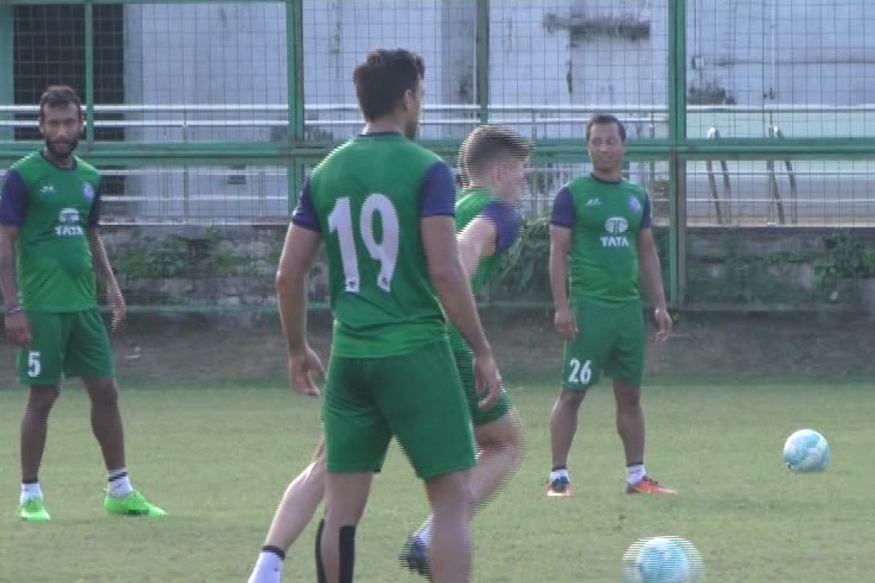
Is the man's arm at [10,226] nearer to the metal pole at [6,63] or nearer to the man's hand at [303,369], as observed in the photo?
the man's hand at [303,369]

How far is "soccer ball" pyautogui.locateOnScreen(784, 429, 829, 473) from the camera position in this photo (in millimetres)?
10875

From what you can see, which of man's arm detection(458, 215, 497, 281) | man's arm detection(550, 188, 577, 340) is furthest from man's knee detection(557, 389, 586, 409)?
man's arm detection(458, 215, 497, 281)

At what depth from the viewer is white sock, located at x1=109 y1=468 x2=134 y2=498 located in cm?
953

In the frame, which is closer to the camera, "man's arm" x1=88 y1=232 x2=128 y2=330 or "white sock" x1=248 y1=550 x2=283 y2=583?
"white sock" x1=248 y1=550 x2=283 y2=583

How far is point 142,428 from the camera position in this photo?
46.6ft

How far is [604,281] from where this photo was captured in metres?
10.7

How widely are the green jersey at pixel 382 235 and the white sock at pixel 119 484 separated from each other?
382 cm

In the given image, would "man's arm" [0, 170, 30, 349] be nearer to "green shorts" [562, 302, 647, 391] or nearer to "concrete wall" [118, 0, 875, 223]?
"green shorts" [562, 302, 647, 391]

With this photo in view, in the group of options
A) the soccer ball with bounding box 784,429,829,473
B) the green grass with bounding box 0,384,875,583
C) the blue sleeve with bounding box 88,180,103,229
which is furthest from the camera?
the soccer ball with bounding box 784,429,829,473

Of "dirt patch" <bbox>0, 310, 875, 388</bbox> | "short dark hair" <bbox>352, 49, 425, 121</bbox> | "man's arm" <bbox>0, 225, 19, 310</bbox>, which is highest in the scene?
"short dark hair" <bbox>352, 49, 425, 121</bbox>

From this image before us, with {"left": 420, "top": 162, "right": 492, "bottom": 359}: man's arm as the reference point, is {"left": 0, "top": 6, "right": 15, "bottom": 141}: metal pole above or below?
above

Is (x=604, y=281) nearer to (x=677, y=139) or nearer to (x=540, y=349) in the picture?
(x=677, y=139)

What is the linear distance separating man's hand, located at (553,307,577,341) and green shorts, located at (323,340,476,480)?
4.32 meters

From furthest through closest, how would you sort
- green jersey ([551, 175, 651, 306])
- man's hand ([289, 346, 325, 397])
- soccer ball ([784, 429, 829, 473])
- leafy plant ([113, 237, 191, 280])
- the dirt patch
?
leafy plant ([113, 237, 191, 280]) → the dirt patch → soccer ball ([784, 429, 829, 473]) → green jersey ([551, 175, 651, 306]) → man's hand ([289, 346, 325, 397])
